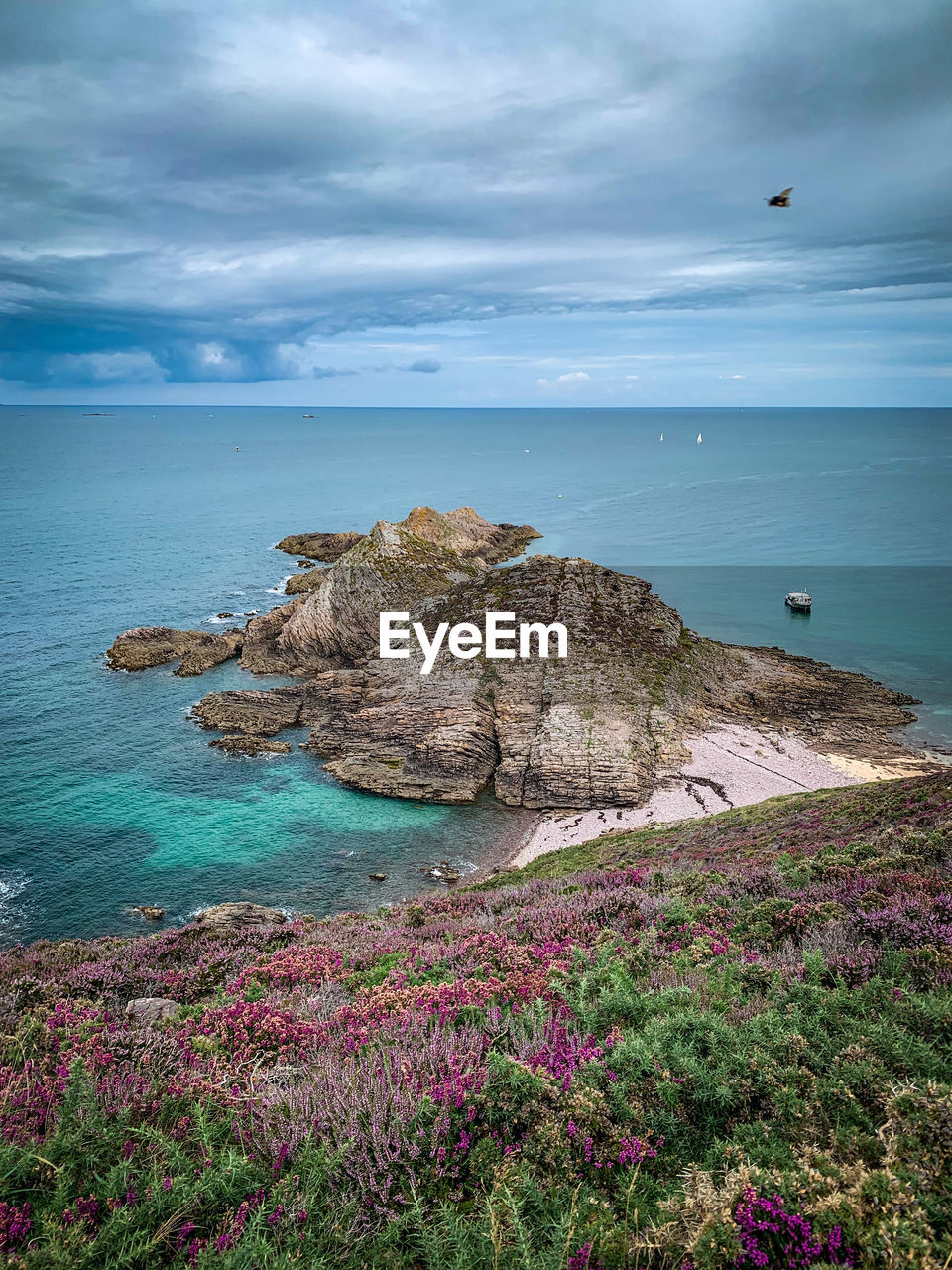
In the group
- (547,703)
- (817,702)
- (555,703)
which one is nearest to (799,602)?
(817,702)

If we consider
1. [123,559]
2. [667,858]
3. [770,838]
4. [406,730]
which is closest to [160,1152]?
[667,858]

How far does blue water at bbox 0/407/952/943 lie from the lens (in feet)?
97.4

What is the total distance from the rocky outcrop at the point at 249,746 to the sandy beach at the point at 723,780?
1594 centimetres

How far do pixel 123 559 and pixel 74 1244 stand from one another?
91.0 meters

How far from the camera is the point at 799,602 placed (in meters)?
66.3

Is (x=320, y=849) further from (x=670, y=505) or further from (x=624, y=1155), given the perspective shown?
(x=670, y=505)

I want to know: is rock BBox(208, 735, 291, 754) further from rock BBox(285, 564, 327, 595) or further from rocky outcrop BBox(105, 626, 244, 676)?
rock BBox(285, 564, 327, 595)

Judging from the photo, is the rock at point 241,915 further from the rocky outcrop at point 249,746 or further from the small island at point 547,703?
the rocky outcrop at point 249,746

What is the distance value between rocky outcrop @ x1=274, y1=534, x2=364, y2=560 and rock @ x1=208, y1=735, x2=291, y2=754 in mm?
51425

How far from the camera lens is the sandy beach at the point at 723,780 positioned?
3244 cm

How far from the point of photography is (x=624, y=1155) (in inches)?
213

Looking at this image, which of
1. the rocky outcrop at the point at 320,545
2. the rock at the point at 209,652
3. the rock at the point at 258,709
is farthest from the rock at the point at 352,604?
the rocky outcrop at the point at 320,545

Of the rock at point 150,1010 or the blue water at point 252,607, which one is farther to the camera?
the blue water at point 252,607

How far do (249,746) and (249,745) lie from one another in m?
0.06
